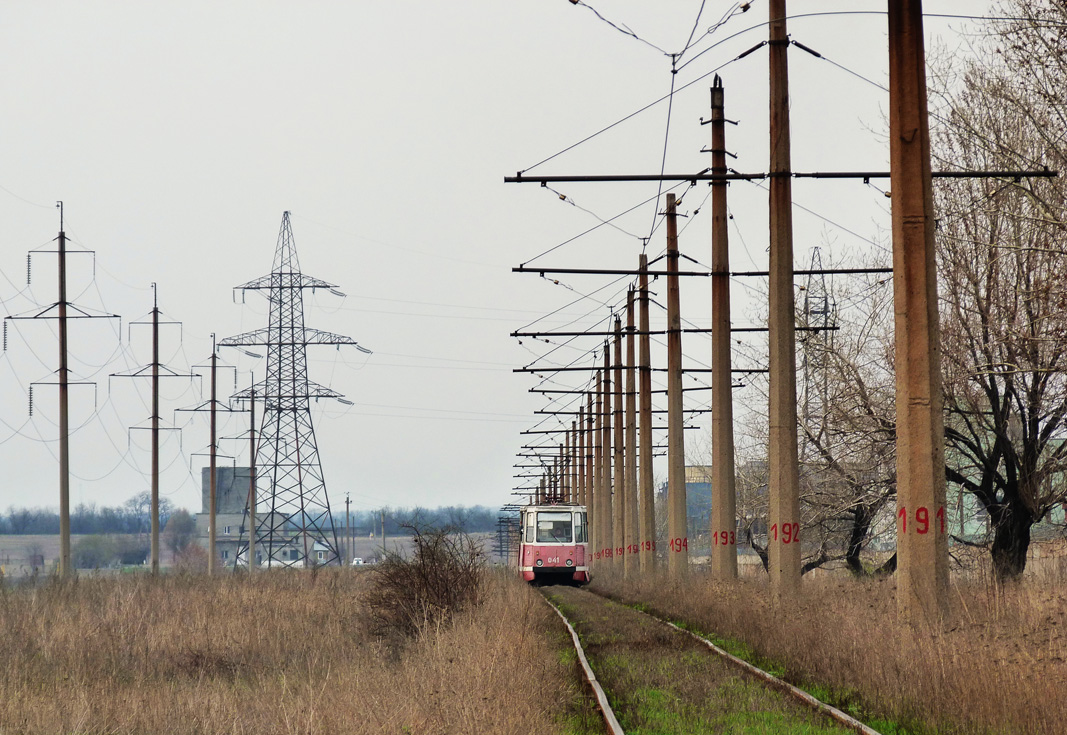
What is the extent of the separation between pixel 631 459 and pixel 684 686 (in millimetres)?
35768

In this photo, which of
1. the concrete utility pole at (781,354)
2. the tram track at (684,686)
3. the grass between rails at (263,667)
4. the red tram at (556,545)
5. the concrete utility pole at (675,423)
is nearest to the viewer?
the tram track at (684,686)

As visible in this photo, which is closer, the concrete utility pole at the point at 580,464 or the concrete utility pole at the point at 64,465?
the concrete utility pole at the point at 64,465

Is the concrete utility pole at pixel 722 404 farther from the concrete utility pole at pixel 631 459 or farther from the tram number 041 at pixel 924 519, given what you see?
the concrete utility pole at pixel 631 459

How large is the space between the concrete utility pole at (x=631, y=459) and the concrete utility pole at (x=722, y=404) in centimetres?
1832

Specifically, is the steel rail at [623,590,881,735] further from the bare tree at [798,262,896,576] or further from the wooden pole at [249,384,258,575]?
the wooden pole at [249,384,258,575]

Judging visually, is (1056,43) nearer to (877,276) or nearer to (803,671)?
(803,671)

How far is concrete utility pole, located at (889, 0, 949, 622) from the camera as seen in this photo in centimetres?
1446

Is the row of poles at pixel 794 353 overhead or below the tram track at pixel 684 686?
overhead

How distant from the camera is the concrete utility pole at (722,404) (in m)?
27.3

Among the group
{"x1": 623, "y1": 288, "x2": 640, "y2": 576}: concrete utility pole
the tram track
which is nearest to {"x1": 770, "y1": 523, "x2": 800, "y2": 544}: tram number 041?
the tram track

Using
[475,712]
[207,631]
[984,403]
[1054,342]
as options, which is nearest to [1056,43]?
[1054,342]

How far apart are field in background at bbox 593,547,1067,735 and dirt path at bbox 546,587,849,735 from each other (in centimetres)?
70

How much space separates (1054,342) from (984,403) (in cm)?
460

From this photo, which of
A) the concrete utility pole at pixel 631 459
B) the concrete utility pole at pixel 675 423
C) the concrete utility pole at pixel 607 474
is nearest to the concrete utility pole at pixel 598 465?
the concrete utility pole at pixel 607 474
